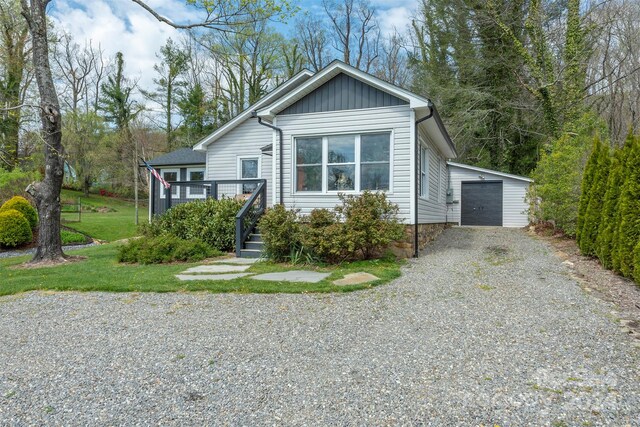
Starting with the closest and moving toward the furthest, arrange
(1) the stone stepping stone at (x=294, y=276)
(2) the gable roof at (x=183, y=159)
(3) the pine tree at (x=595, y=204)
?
(1) the stone stepping stone at (x=294, y=276), (3) the pine tree at (x=595, y=204), (2) the gable roof at (x=183, y=159)

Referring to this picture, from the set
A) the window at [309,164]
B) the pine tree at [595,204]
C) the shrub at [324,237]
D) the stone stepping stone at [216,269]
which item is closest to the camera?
the stone stepping stone at [216,269]

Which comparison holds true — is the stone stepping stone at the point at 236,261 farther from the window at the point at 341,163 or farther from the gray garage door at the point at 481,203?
the gray garage door at the point at 481,203

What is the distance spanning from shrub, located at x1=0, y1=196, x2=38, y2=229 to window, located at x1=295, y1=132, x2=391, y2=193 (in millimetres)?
11115

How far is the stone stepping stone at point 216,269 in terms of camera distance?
22.9 ft

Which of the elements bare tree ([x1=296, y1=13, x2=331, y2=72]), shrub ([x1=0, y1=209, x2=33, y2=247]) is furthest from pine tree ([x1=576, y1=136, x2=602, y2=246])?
bare tree ([x1=296, y1=13, x2=331, y2=72])

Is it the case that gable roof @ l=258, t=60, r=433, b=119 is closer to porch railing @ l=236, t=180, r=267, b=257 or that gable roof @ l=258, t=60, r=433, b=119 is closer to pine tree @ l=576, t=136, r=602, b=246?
porch railing @ l=236, t=180, r=267, b=257

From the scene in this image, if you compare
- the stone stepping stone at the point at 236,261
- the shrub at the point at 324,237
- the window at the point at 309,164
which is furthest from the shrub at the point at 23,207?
the shrub at the point at 324,237

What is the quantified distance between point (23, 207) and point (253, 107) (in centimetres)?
931

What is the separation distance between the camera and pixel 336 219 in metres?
7.64

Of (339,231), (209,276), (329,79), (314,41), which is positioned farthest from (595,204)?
(314,41)

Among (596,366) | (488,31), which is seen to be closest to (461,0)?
(488,31)

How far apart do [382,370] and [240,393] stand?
3.55ft

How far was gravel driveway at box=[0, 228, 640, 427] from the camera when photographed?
2.39m

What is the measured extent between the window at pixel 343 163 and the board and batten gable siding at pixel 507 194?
8.77 metres
